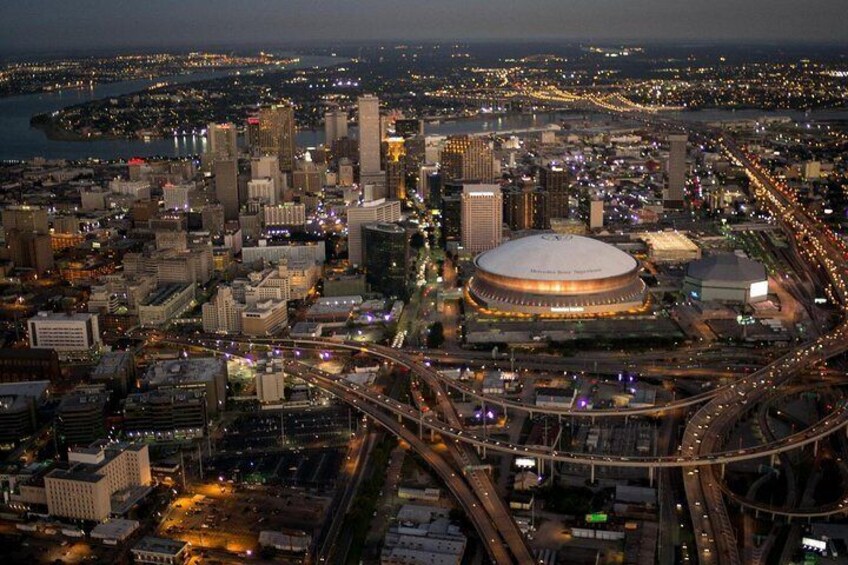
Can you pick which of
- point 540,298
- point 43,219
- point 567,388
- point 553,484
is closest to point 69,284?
point 43,219

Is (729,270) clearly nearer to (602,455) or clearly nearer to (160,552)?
(602,455)

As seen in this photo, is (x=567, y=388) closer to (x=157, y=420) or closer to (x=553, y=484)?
(x=553, y=484)

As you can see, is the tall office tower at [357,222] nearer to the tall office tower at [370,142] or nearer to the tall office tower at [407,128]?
the tall office tower at [370,142]

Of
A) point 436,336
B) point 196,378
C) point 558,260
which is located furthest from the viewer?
point 558,260

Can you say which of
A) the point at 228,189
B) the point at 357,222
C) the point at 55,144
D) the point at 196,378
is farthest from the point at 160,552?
the point at 55,144

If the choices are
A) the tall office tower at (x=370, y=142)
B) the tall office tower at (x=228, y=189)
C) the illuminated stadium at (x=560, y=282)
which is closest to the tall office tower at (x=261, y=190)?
the tall office tower at (x=228, y=189)

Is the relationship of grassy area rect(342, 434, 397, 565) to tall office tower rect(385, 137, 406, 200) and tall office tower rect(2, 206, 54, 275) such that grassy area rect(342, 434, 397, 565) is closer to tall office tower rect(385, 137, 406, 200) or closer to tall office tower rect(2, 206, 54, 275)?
tall office tower rect(2, 206, 54, 275)
